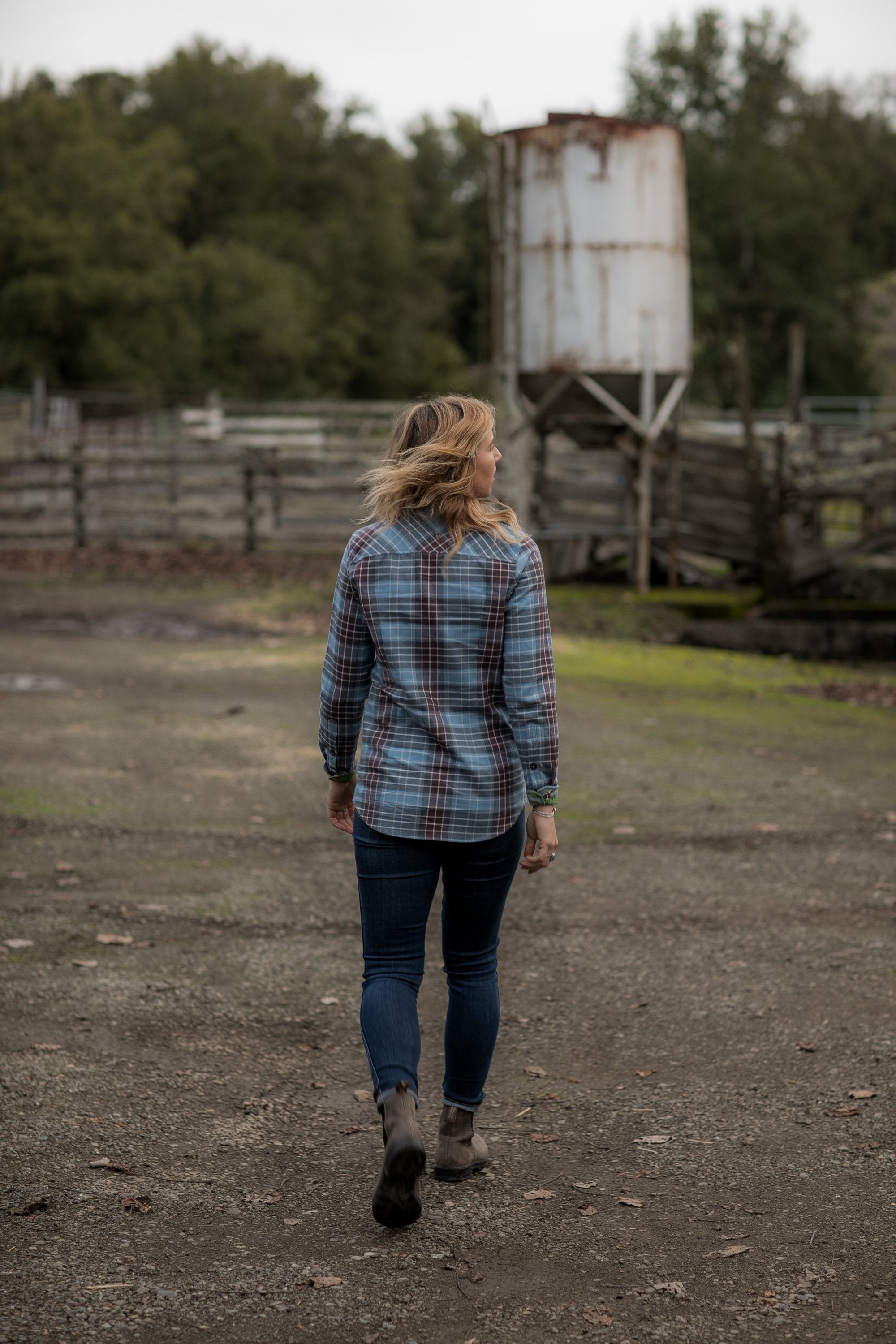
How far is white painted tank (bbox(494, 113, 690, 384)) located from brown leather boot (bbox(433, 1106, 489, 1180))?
13.9 meters

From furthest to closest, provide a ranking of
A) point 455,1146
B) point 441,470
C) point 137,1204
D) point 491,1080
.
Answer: point 491,1080, point 455,1146, point 137,1204, point 441,470

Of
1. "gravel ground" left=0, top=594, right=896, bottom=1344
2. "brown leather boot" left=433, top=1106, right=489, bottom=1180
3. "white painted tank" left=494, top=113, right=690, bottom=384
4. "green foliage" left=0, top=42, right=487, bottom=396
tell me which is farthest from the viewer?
"green foliage" left=0, top=42, right=487, bottom=396

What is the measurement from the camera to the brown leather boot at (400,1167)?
126 inches

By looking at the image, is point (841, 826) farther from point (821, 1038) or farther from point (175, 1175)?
point (175, 1175)

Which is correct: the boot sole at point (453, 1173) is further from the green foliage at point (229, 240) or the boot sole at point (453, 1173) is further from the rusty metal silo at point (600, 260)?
the green foliage at point (229, 240)

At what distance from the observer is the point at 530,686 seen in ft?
10.9

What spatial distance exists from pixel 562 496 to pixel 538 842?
604 inches

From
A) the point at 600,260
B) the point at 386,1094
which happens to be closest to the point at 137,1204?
the point at 386,1094

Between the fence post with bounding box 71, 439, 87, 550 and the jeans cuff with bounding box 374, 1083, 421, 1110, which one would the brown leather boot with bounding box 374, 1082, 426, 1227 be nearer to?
the jeans cuff with bounding box 374, 1083, 421, 1110

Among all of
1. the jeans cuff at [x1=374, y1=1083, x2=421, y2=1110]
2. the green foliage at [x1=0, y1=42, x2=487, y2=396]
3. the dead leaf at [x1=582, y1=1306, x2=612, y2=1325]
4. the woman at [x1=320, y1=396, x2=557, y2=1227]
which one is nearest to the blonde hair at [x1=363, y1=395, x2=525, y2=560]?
the woman at [x1=320, y1=396, x2=557, y2=1227]

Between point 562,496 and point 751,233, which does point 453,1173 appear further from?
point 751,233

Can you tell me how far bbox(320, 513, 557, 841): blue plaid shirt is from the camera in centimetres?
331

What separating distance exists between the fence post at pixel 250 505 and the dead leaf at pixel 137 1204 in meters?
18.0

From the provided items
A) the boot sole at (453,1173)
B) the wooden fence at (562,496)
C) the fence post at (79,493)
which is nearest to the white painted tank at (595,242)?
the wooden fence at (562,496)
